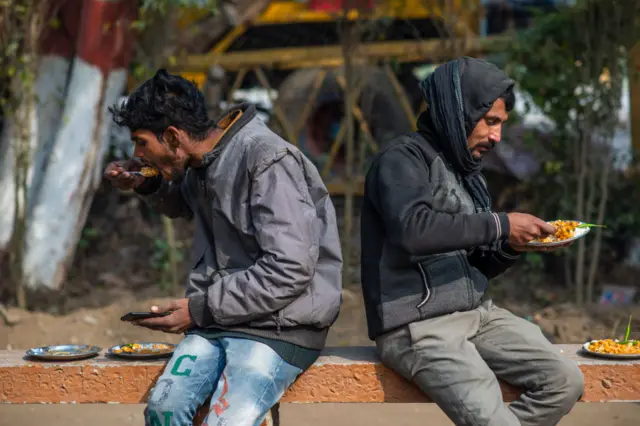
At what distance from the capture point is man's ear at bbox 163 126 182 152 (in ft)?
11.5

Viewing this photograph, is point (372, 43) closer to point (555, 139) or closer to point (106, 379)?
point (555, 139)

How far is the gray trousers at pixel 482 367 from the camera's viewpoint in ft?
10.3

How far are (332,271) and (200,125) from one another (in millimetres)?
723

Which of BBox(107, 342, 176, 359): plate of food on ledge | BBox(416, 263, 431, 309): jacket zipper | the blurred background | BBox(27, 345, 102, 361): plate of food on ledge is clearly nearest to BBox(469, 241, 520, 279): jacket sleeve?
BBox(416, 263, 431, 309): jacket zipper

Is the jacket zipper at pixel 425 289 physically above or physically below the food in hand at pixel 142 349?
above

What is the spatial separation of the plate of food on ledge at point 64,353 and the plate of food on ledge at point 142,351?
88 millimetres

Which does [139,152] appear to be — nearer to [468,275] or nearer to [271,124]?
[468,275]

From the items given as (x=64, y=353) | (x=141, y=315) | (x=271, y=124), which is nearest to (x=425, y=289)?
(x=141, y=315)

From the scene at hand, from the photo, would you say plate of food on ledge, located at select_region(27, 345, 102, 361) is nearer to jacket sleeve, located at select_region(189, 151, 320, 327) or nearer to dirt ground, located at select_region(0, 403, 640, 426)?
jacket sleeve, located at select_region(189, 151, 320, 327)

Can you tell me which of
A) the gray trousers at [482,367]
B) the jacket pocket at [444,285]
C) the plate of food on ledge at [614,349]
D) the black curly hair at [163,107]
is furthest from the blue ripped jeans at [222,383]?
the plate of food on ledge at [614,349]

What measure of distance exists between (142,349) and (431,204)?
1366mm

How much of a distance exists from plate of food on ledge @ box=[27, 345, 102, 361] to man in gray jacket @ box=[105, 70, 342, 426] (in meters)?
0.47

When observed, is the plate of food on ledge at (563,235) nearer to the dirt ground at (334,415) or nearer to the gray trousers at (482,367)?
the gray trousers at (482,367)

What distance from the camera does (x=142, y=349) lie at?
379cm
